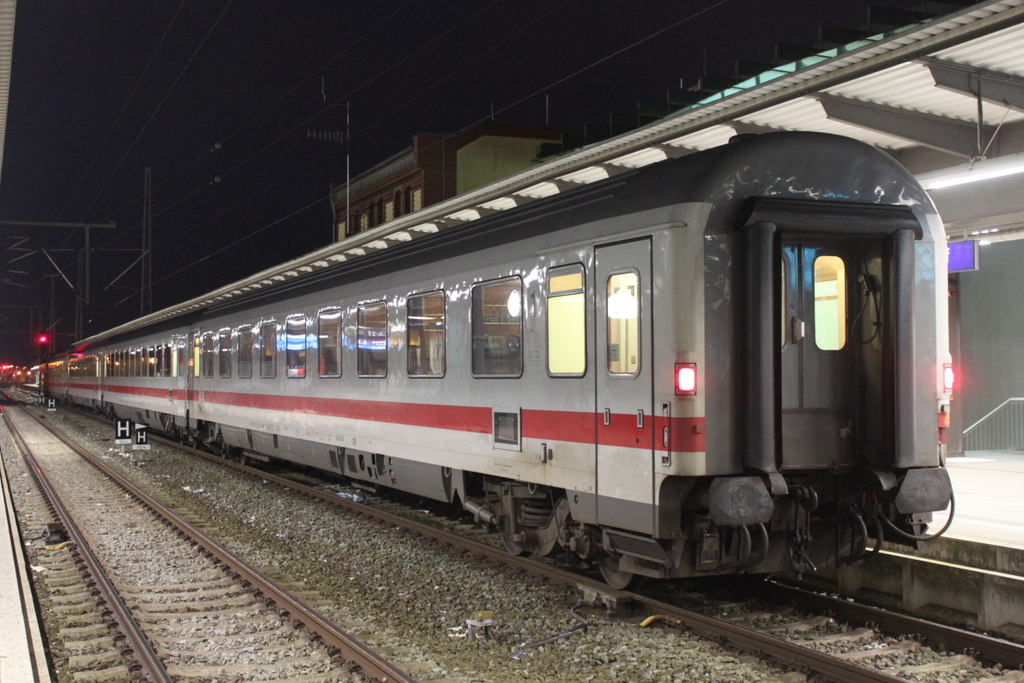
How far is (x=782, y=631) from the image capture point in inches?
265

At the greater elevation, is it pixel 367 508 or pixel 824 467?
pixel 824 467

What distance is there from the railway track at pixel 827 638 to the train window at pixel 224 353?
12.1 meters

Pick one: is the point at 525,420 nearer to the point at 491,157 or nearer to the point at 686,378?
the point at 686,378

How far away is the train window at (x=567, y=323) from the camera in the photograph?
7410 mm

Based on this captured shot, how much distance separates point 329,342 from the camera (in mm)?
13297

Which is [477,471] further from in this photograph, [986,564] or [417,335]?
[986,564]

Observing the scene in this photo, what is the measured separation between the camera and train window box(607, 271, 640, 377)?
22.2ft

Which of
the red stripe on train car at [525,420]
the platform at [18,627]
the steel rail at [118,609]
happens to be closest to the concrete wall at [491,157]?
the red stripe on train car at [525,420]

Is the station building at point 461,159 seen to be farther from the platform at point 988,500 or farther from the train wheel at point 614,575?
the train wheel at point 614,575

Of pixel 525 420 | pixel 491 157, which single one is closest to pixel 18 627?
pixel 525 420

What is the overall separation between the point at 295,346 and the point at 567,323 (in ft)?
26.9

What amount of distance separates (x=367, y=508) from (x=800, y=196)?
7.63 m

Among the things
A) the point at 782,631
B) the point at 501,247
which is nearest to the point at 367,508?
the point at 501,247

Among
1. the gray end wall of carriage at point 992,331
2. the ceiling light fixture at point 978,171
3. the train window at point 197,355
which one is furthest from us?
the train window at point 197,355
